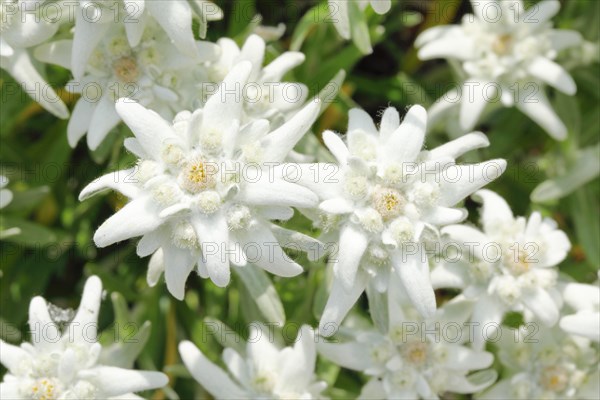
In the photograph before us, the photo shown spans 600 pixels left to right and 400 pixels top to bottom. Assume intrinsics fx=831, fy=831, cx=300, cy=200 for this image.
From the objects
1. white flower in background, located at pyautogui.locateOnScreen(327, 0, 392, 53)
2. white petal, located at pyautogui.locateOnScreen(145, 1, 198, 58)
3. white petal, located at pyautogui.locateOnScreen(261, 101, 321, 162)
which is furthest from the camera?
white flower in background, located at pyautogui.locateOnScreen(327, 0, 392, 53)

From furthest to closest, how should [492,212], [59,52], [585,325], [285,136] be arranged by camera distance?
[492,212], [59,52], [585,325], [285,136]

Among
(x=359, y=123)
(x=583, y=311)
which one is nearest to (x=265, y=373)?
(x=359, y=123)

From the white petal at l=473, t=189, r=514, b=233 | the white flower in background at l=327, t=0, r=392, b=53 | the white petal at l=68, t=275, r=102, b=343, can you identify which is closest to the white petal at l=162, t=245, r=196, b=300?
the white petal at l=68, t=275, r=102, b=343

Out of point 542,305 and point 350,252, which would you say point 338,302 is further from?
point 542,305

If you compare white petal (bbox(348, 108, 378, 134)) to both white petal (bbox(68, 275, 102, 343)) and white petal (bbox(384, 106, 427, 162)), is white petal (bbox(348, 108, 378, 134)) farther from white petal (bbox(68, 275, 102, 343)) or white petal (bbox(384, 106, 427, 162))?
white petal (bbox(68, 275, 102, 343))

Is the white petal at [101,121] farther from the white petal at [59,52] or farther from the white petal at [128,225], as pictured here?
the white petal at [128,225]

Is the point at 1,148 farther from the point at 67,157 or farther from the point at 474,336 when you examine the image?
the point at 474,336

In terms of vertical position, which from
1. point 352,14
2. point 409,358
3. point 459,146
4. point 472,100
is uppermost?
point 352,14
